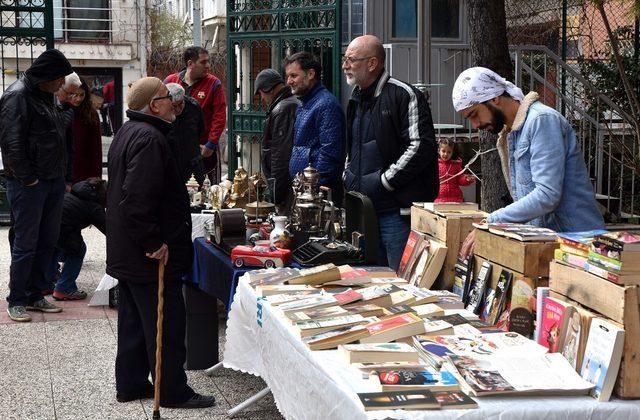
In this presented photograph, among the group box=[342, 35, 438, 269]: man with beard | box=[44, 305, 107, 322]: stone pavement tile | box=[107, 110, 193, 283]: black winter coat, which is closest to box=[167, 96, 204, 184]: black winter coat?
box=[44, 305, 107, 322]: stone pavement tile

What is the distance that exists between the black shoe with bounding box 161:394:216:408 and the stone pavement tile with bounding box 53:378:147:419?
0.20 meters

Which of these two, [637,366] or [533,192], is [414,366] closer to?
[637,366]

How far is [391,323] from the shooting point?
3619mm

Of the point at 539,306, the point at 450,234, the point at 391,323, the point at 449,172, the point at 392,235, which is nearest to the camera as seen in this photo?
the point at 539,306

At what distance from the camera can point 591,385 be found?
120 inches

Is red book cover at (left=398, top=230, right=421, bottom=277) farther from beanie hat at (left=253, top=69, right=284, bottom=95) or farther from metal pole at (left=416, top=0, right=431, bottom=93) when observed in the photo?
metal pole at (left=416, top=0, right=431, bottom=93)

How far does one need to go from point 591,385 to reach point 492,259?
1.03 metres

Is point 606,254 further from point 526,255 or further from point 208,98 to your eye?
point 208,98

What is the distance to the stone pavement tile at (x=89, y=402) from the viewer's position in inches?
216

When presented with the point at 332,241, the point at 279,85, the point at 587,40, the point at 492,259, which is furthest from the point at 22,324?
the point at 587,40

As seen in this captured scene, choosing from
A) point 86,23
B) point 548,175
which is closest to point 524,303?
point 548,175

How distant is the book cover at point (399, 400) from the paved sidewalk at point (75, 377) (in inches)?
99.5

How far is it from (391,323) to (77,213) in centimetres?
528

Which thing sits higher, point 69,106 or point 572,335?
point 69,106
